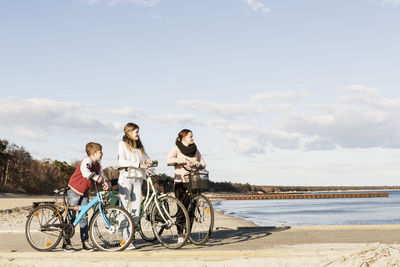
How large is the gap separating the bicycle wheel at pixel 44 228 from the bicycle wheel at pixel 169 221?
5.16ft

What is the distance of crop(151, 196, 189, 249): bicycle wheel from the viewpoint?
23.0 feet

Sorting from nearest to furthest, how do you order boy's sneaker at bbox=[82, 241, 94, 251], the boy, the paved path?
the paved path < boy's sneaker at bbox=[82, 241, 94, 251] < the boy

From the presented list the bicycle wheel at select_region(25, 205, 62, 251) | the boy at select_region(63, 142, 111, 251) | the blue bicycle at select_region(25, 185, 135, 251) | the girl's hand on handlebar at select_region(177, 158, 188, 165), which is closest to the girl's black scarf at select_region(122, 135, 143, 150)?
the boy at select_region(63, 142, 111, 251)

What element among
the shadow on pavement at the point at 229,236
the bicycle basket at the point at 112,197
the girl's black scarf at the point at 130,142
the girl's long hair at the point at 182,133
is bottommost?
the shadow on pavement at the point at 229,236

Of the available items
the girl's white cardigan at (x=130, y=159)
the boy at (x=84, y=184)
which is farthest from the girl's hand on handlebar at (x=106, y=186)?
the girl's white cardigan at (x=130, y=159)

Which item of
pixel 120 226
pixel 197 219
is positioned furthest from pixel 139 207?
pixel 197 219

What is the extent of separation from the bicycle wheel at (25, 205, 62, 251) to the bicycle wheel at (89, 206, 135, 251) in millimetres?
696

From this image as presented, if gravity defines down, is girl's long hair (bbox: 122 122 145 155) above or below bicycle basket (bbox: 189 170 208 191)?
above

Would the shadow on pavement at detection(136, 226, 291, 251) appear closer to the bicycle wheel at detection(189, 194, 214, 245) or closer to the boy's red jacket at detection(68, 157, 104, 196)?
the bicycle wheel at detection(189, 194, 214, 245)

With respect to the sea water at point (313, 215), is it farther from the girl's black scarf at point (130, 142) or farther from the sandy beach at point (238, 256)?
the sandy beach at point (238, 256)

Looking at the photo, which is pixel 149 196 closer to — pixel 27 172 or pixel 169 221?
pixel 169 221

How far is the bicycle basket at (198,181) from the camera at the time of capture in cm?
717

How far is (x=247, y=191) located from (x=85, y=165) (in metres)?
188

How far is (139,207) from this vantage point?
7.16m
